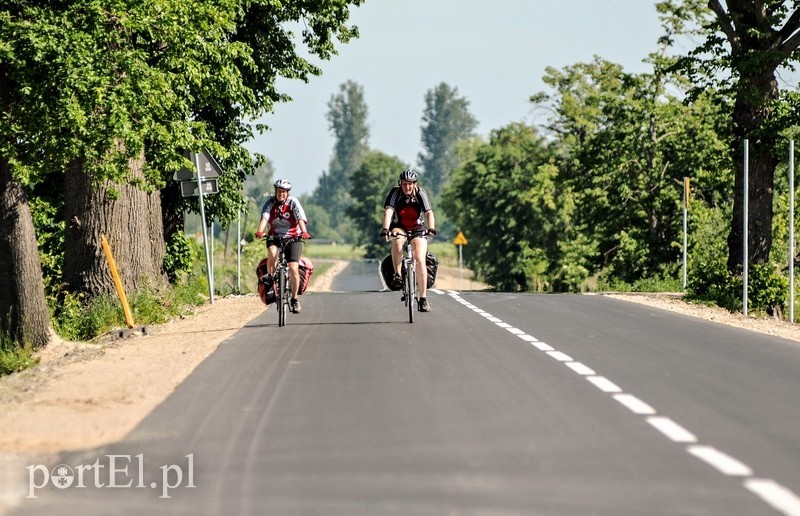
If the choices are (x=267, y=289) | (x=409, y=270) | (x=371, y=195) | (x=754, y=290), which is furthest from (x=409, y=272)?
(x=371, y=195)

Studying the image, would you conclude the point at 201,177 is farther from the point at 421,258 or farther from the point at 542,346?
the point at 542,346

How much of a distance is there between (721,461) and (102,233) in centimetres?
1755

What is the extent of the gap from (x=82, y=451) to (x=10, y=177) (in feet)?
40.6

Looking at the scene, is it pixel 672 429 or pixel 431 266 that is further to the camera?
pixel 431 266

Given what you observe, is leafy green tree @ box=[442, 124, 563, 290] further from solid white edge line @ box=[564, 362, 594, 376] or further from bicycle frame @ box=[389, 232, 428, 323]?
solid white edge line @ box=[564, 362, 594, 376]

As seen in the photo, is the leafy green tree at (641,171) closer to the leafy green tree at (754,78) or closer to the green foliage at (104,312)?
the leafy green tree at (754,78)

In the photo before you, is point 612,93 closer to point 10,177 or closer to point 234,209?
point 234,209

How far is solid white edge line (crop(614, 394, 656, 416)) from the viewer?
969 cm

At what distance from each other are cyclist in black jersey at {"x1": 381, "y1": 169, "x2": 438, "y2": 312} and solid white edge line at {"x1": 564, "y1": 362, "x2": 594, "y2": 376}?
202 inches

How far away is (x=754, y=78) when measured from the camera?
28797 millimetres

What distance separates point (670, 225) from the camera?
52469 millimetres

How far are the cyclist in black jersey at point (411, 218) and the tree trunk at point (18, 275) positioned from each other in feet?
18.7

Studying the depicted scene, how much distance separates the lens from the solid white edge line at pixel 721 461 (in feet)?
24.3

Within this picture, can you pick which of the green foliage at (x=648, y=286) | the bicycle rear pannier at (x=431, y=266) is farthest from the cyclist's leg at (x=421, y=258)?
the green foliage at (x=648, y=286)
